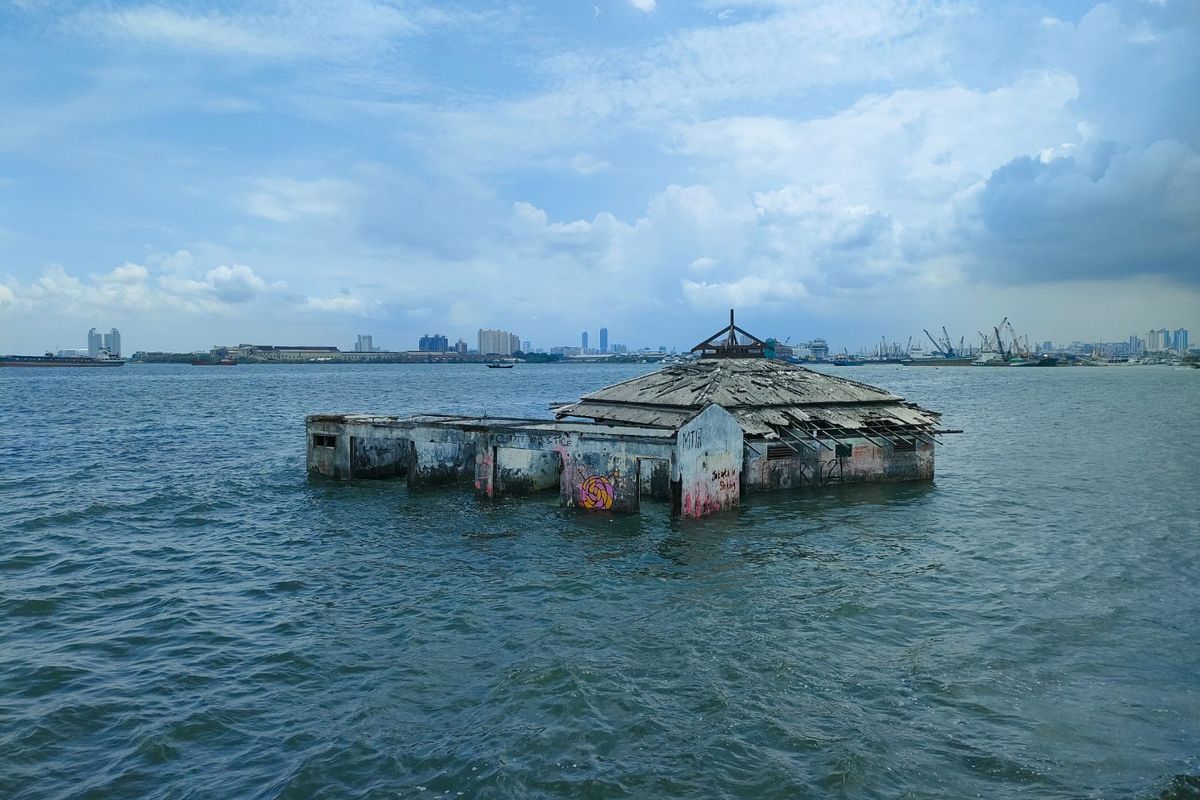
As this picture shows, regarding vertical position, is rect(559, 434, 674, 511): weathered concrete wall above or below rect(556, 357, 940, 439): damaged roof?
below

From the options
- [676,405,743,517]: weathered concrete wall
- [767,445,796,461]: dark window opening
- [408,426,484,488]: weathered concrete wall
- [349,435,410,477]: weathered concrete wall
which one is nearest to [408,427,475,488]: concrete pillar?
[408,426,484,488]: weathered concrete wall

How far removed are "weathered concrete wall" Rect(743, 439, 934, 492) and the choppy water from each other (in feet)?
4.37

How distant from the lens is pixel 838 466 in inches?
1203

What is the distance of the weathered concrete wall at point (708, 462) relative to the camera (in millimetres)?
23750

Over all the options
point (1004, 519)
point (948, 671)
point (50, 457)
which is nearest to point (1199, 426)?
point (1004, 519)

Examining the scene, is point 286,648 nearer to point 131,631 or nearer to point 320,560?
point 131,631

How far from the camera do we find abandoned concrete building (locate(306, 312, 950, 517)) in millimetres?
24688

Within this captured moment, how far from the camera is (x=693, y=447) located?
2389 centimetres

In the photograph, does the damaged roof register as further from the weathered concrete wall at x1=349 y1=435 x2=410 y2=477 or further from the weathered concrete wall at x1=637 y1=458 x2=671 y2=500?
the weathered concrete wall at x1=349 y1=435 x2=410 y2=477

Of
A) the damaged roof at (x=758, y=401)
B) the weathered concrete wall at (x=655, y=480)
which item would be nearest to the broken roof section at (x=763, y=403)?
the damaged roof at (x=758, y=401)

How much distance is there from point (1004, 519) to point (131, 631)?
26.3 m

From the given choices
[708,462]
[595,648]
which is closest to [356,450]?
[708,462]

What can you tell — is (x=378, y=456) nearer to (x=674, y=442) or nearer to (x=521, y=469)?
(x=521, y=469)

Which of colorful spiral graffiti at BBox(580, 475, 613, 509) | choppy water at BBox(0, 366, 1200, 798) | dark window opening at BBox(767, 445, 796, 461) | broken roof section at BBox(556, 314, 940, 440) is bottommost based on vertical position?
choppy water at BBox(0, 366, 1200, 798)
